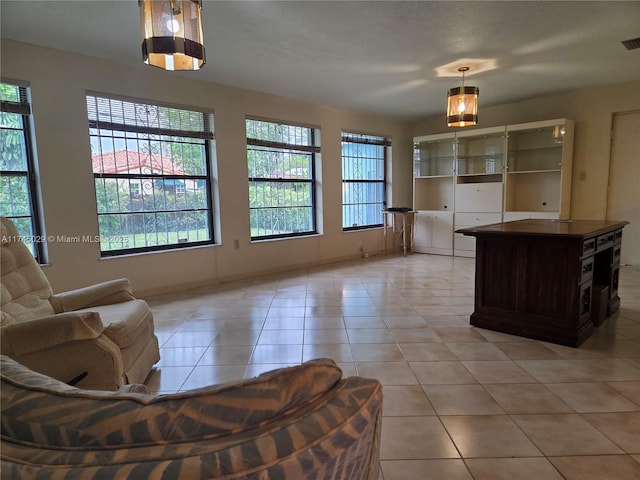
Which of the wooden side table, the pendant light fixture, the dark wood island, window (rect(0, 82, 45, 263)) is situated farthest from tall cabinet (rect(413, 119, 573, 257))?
window (rect(0, 82, 45, 263))

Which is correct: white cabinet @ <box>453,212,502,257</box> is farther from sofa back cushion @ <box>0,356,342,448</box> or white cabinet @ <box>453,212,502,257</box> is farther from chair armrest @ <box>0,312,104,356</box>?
sofa back cushion @ <box>0,356,342,448</box>

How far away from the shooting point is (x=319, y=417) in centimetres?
55

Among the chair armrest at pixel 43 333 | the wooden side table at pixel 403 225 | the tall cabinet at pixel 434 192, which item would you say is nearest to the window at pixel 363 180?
the wooden side table at pixel 403 225

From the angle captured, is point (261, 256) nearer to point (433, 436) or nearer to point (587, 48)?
point (433, 436)

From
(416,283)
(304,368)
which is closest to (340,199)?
(416,283)

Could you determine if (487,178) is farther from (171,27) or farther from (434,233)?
(171,27)

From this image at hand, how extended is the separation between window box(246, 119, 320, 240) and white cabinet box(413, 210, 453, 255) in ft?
7.17

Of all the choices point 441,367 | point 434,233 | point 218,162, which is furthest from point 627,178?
point 218,162

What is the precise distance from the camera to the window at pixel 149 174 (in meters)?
3.86

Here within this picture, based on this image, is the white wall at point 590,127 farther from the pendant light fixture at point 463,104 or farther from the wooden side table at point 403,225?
the wooden side table at point 403,225

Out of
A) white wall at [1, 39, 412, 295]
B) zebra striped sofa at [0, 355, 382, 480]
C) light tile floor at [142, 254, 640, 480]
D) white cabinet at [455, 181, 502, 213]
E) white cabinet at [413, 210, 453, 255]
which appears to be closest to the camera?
zebra striped sofa at [0, 355, 382, 480]

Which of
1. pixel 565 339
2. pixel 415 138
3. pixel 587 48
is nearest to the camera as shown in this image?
pixel 565 339

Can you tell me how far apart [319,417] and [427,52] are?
3.91 metres

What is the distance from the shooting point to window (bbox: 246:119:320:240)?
5102 mm
